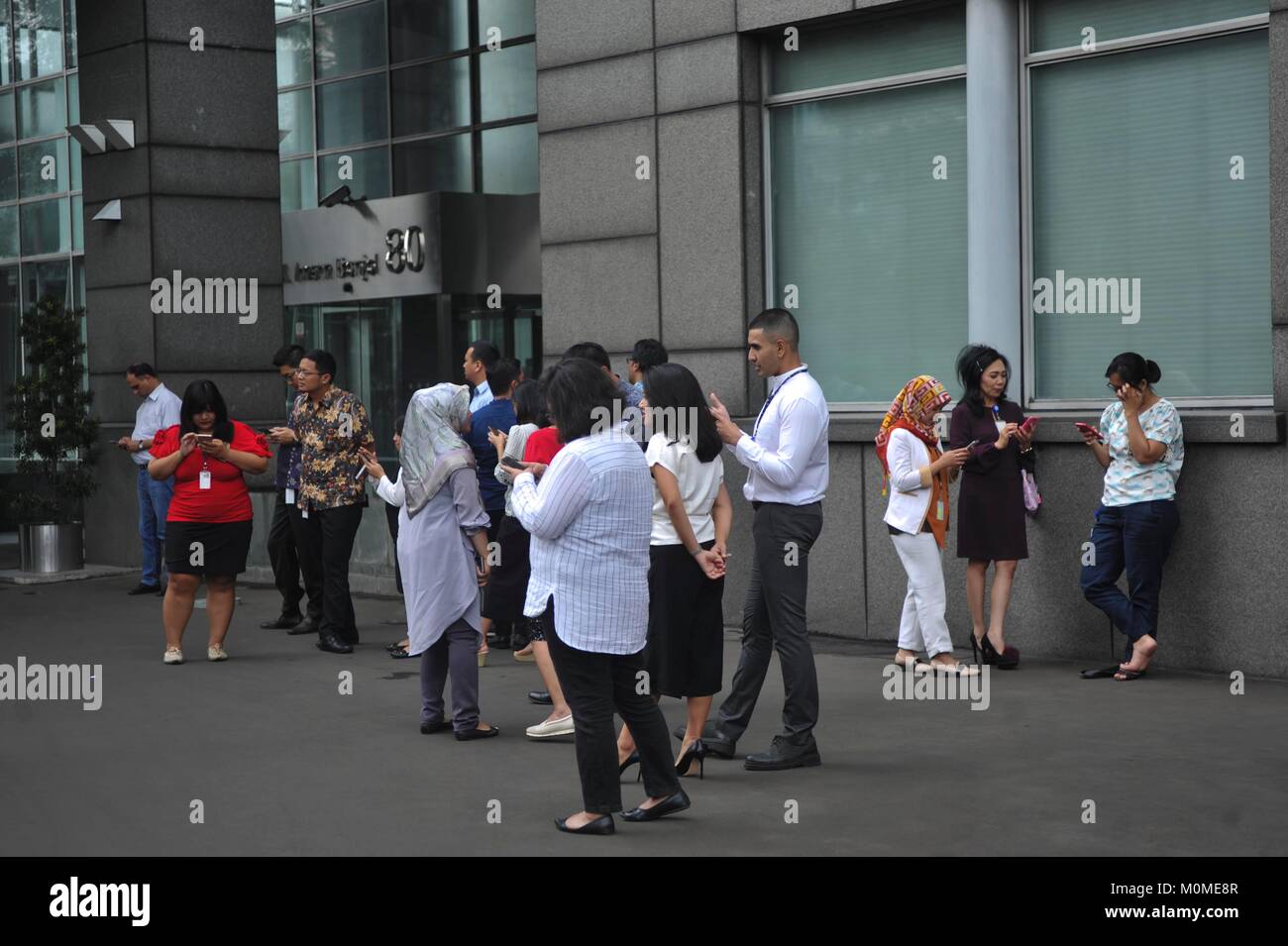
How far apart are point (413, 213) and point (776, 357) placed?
12.6 m

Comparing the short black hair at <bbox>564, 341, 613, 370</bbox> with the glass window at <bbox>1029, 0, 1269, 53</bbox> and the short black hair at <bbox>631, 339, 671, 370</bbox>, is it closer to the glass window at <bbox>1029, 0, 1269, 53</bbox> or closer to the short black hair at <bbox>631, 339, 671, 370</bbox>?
the short black hair at <bbox>631, 339, 671, 370</bbox>

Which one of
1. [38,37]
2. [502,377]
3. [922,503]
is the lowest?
[922,503]

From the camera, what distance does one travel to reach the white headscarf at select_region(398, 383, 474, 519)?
28.6 ft

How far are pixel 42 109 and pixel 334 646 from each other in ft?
50.2

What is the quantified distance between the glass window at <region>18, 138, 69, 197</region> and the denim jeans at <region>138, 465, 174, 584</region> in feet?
32.4

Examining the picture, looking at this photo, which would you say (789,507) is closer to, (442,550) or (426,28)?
(442,550)

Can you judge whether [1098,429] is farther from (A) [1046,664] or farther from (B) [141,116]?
(B) [141,116]

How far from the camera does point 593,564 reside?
6.32 meters

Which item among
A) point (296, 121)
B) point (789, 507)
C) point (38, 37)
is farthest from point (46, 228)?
point (789, 507)

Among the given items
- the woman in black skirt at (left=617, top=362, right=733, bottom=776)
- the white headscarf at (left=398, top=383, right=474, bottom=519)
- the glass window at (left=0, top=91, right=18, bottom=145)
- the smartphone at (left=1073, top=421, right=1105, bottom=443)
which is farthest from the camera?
the glass window at (left=0, top=91, right=18, bottom=145)

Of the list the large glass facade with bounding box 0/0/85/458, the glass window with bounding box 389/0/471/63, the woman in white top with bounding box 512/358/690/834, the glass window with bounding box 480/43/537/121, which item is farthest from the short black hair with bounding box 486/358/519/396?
the large glass facade with bounding box 0/0/85/458

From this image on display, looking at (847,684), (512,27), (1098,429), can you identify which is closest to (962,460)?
(1098,429)

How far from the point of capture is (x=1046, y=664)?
10164mm

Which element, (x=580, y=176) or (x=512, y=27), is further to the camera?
(x=512, y=27)
